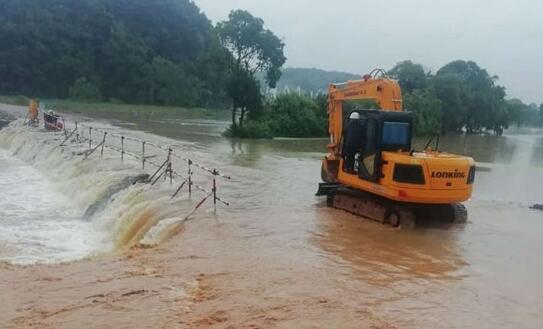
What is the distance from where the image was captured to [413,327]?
280 inches

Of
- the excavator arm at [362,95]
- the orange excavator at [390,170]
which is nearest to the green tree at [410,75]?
the excavator arm at [362,95]

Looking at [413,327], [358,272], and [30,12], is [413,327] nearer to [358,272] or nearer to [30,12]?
[358,272]

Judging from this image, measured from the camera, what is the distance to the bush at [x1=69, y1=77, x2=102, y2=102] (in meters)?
76.6

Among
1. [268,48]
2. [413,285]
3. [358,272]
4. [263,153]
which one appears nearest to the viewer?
[413,285]

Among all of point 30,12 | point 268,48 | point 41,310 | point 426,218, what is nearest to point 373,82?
point 426,218

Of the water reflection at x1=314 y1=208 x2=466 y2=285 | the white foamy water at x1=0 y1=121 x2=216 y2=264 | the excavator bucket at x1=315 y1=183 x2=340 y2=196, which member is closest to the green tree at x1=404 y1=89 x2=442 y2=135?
the white foamy water at x1=0 y1=121 x2=216 y2=264

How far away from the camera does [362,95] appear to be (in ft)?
48.0

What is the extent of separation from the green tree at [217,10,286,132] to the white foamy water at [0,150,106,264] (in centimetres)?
2353

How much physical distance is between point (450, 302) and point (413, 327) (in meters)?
1.27

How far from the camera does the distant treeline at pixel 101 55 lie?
254 feet

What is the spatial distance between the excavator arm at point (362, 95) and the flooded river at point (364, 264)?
2.17 m

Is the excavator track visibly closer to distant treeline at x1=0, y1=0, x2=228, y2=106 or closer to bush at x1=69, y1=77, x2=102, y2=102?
distant treeline at x1=0, y1=0, x2=228, y2=106

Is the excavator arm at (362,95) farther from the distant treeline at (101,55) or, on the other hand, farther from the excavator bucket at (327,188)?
the distant treeline at (101,55)

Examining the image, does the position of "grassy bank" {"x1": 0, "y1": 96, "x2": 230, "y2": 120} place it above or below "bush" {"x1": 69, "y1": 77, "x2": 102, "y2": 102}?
below
